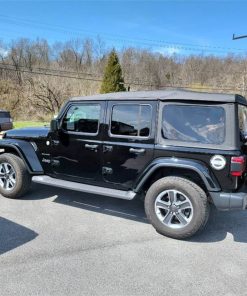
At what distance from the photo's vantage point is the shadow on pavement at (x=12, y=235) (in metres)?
3.87

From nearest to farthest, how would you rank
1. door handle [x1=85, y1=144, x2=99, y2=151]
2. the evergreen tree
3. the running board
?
the running board, door handle [x1=85, y1=144, x2=99, y2=151], the evergreen tree

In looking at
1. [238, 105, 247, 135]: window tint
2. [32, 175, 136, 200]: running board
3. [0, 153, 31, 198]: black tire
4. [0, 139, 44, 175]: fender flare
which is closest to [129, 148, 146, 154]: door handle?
[32, 175, 136, 200]: running board

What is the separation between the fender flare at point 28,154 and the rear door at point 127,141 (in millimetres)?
1331

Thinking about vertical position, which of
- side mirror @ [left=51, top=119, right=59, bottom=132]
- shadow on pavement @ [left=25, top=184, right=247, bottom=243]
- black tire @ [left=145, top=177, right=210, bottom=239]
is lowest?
shadow on pavement @ [left=25, top=184, right=247, bottom=243]

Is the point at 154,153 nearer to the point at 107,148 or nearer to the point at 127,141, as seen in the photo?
the point at 127,141

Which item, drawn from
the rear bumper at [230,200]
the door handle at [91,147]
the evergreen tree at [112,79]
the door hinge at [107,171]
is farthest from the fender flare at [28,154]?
the evergreen tree at [112,79]

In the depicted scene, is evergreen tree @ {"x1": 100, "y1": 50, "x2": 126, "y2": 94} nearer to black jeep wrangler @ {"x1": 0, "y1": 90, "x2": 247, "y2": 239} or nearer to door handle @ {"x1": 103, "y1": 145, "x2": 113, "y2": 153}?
black jeep wrangler @ {"x1": 0, "y1": 90, "x2": 247, "y2": 239}

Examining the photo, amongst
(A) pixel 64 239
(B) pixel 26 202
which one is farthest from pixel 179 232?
(B) pixel 26 202

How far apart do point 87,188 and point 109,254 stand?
138 centimetres

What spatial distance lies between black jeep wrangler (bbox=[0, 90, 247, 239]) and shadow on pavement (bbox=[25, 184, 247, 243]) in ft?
1.36

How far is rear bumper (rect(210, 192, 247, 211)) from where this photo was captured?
397cm

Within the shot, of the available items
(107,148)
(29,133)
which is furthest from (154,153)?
(29,133)

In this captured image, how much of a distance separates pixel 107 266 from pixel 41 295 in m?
0.78

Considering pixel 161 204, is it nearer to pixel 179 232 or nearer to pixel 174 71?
pixel 179 232
